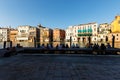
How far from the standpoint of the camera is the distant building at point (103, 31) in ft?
339

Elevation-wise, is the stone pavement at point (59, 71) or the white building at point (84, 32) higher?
the white building at point (84, 32)

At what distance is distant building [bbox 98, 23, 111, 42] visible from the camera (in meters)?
103

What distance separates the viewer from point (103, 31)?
4200 inches

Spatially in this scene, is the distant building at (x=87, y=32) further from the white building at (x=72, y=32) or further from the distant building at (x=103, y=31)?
the white building at (x=72, y=32)

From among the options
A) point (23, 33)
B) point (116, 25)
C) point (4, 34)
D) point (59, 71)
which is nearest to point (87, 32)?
point (116, 25)

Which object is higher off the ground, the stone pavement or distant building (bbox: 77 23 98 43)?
distant building (bbox: 77 23 98 43)

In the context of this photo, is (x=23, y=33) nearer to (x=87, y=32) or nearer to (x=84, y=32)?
(x=84, y=32)

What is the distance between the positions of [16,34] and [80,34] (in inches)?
1740

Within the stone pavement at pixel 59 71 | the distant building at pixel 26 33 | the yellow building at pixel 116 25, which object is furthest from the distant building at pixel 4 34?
the stone pavement at pixel 59 71

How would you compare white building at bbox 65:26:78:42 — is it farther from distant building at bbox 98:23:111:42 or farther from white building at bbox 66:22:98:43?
distant building at bbox 98:23:111:42

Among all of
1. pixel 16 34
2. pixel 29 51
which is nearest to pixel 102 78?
pixel 29 51

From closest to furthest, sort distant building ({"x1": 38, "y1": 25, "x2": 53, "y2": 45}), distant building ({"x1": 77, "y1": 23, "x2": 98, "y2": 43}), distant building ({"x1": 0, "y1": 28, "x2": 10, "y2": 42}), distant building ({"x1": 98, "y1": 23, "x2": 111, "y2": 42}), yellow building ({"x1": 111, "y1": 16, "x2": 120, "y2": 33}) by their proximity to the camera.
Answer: yellow building ({"x1": 111, "y1": 16, "x2": 120, "y2": 33})
distant building ({"x1": 98, "y1": 23, "x2": 111, "y2": 42})
distant building ({"x1": 77, "y1": 23, "x2": 98, "y2": 43})
distant building ({"x1": 38, "y1": 25, "x2": 53, "y2": 45})
distant building ({"x1": 0, "y1": 28, "x2": 10, "y2": 42})

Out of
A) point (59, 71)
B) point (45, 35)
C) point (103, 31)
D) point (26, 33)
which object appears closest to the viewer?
point (59, 71)

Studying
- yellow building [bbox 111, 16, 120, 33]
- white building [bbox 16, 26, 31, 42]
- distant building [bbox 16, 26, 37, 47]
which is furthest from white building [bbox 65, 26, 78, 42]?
yellow building [bbox 111, 16, 120, 33]
